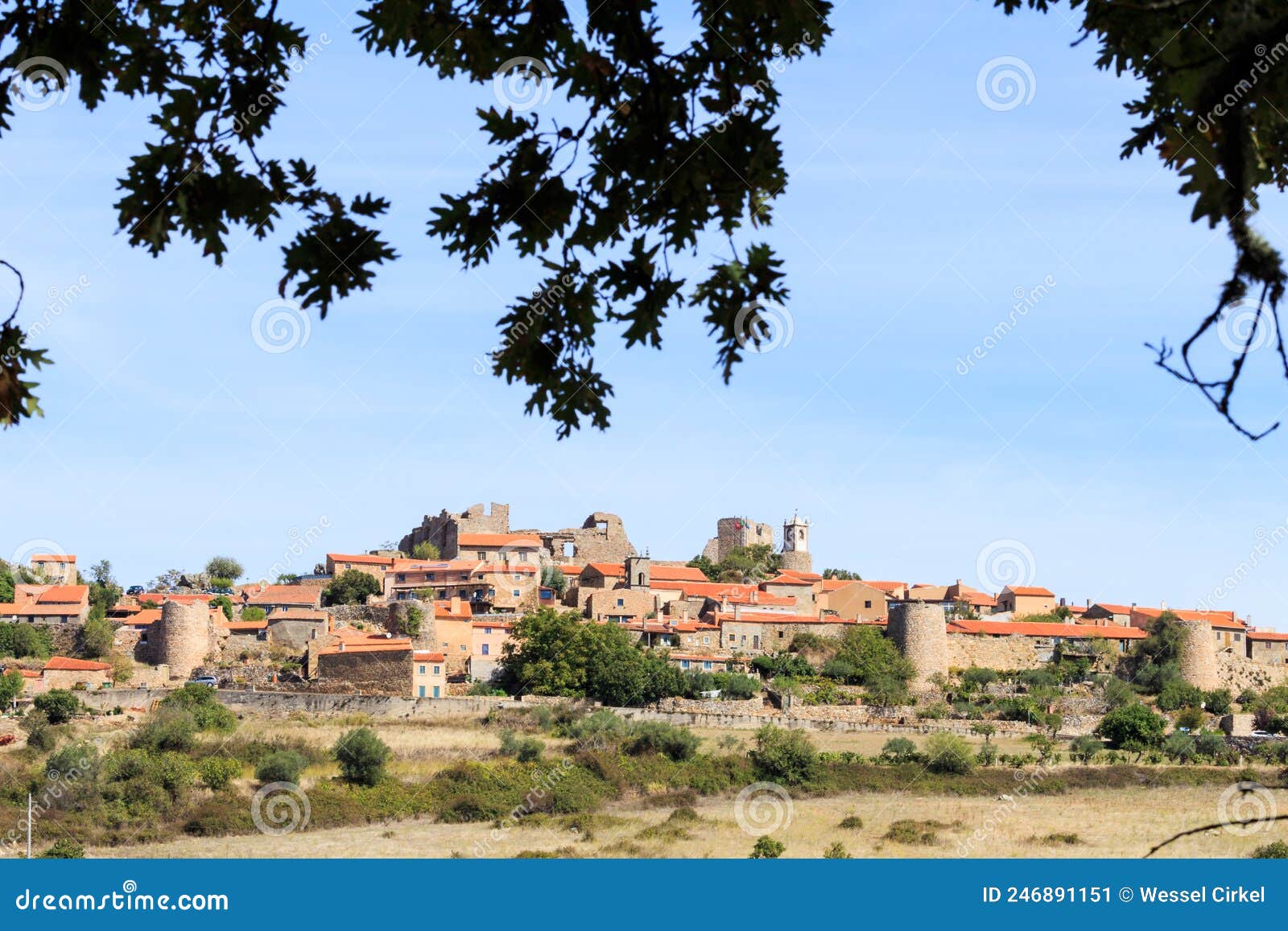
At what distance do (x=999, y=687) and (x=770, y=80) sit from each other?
144 feet

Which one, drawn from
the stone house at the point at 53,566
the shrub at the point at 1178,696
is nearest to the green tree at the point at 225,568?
the stone house at the point at 53,566

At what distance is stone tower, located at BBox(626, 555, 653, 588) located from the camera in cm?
5212

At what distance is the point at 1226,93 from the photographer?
2938 millimetres

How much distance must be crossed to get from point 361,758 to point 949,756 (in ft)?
44.5

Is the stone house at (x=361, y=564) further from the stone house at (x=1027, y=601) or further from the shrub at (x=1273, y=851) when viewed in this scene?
the shrub at (x=1273, y=851)

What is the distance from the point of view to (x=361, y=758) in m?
31.6

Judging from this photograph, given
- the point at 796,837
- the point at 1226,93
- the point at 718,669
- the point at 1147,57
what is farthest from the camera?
the point at 718,669

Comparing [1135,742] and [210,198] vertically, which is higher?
[210,198]

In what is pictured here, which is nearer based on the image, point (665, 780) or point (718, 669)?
point (665, 780)

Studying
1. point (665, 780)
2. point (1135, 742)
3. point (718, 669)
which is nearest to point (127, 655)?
point (718, 669)

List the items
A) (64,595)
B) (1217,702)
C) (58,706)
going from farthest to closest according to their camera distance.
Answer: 1. (64,595)
2. (1217,702)
3. (58,706)

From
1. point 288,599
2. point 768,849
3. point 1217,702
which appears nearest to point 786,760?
point 768,849

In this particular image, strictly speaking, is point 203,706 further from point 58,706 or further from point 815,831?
point 815,831

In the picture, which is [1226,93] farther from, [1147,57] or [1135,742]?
[1135,742]
